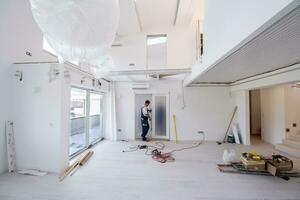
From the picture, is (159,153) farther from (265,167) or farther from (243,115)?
(243,115)

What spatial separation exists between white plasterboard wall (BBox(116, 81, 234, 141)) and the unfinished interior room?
0.04m

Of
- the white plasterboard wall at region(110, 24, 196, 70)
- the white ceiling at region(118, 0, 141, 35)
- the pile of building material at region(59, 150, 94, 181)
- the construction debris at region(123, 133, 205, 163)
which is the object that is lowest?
the construction debris at region(123, 133, 205, 163)

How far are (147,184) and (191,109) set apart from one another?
3929mm

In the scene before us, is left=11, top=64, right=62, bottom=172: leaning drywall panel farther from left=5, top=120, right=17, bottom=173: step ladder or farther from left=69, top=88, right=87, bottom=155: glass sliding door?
left=69, top=88, right=87, bottom=155: glass sliding door

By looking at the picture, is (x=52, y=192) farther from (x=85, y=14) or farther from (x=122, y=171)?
(x=85, y=14)

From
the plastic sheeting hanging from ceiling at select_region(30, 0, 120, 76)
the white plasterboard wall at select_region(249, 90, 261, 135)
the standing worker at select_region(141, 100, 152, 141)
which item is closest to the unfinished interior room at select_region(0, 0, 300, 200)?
the plastic sheeting hanging from ceiling at select_region(30, 0, 120, 76)

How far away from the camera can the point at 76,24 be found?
139 cm

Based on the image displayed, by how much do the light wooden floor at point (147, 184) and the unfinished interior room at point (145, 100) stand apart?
0.02m

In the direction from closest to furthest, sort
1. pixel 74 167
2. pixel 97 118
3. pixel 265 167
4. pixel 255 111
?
pixel 265 167
pixel 74 167
pixel 97 118
pixel 255 111

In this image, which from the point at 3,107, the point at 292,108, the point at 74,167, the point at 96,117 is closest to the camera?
the point at 3,107

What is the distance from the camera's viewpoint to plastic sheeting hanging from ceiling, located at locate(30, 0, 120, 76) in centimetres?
131

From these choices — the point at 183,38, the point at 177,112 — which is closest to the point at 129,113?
the point at 177,112

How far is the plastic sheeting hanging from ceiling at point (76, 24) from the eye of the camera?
51.7 inches

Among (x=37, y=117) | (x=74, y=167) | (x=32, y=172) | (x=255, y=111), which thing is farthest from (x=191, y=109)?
(x=32, y=172)
